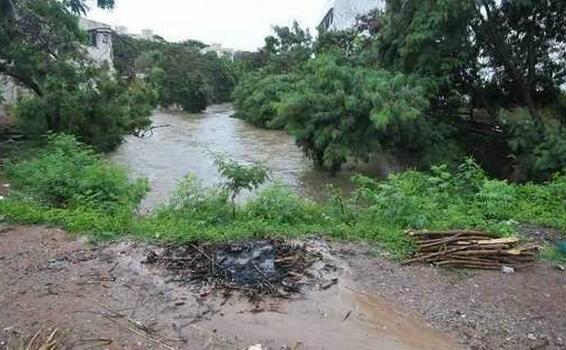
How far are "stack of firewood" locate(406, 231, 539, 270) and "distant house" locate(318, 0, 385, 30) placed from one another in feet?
84.7

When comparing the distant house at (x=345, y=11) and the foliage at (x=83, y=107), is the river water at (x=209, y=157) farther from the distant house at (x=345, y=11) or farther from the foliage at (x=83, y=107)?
the distant house at (x=345, y=11)

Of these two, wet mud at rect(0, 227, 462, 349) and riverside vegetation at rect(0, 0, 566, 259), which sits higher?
riverside vegetation at rect(0, 0, 566, 259)

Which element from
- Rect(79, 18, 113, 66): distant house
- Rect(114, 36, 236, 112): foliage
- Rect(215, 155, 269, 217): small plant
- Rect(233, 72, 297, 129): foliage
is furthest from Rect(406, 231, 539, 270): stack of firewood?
Rect(114, 36, 236, 112): foliage

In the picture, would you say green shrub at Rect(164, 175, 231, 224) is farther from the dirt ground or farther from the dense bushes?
the dense bushes

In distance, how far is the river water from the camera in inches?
544

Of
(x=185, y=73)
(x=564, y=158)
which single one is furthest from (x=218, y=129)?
(x=564, y=158)

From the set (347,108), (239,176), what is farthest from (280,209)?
(347,108)

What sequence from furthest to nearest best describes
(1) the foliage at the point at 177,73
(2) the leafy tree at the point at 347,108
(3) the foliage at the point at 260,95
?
(1) the foliage at the point at 177,73, (3) the foliage at the point at 260,95, (2) the leafy tree at the point at 347,108

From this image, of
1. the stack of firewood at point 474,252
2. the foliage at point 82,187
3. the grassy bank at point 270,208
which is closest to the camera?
the stack of firewood at point 474,252

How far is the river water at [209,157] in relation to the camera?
45.4 feet

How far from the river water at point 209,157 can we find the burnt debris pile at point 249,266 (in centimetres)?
468

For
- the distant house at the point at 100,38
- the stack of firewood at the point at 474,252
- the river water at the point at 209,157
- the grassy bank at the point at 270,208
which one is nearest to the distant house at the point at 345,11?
the river water at the point at 209,157

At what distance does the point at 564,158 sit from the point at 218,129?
2038 cm

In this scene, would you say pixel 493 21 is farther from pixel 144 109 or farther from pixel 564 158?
pixel 144 109
